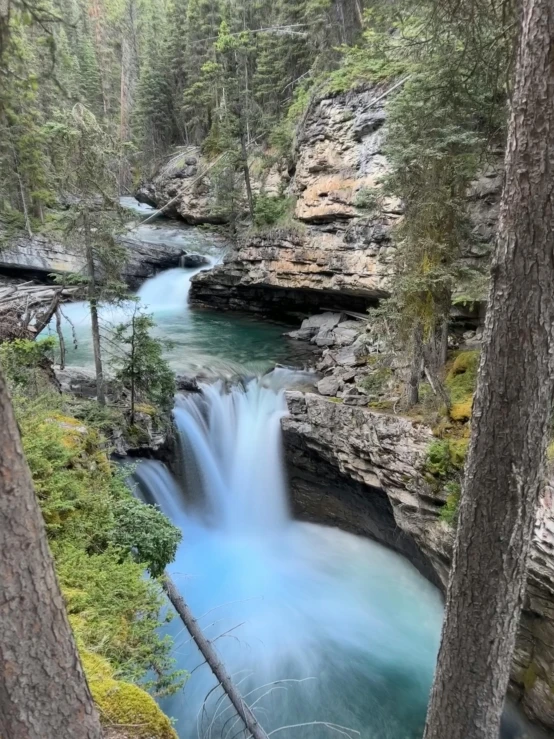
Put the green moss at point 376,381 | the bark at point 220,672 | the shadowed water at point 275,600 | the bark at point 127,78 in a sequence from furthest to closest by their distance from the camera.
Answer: the bark at point 127,78
the green moss at point 376,381
the shadowed water at point 275,600
the bark at point 220,672

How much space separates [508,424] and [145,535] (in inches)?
193

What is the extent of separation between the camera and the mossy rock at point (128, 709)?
334 centimetres

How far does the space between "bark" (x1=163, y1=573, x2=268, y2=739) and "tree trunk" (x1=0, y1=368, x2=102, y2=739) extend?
10.1 ft

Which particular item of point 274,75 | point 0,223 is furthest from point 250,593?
point 274,75

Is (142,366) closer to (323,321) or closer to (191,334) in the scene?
(191,334)

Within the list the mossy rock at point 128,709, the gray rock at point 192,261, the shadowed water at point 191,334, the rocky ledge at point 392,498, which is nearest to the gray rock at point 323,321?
A: the shadowed water at point 191,334

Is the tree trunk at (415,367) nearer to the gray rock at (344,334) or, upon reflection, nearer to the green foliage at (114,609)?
the green foliage at (114,609)

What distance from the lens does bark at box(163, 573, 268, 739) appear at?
199 inches

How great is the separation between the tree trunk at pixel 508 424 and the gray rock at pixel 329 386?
9.14m

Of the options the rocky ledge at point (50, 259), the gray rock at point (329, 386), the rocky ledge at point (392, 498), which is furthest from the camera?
the rocky ledge at point (50, 259)

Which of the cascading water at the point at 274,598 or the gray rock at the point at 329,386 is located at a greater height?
the gray rock at the point at 329,386

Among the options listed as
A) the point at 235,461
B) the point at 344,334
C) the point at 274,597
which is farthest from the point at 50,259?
the point at 274,597

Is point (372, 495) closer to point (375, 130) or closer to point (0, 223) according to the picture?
point (375, 130)

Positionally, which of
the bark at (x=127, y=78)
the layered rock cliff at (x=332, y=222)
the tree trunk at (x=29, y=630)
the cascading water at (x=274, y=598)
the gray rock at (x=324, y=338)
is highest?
the bark at (x=127, y=78)
